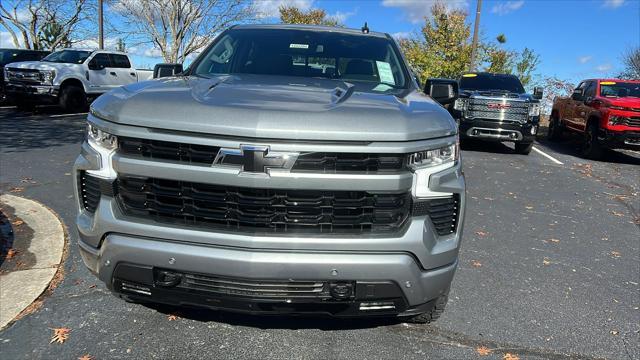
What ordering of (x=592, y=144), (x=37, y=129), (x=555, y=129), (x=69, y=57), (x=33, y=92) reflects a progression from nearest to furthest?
(x=37, y=129) → (x=592, y=144) → (x=33, y=92) → (x=555, y=129) → (x=69, y=57)

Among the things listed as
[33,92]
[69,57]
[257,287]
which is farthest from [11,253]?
[69,57]

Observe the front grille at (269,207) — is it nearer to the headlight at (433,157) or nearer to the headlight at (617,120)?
the headlight at (433,157)

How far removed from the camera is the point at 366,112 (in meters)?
2.33

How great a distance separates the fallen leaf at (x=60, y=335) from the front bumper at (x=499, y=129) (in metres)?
9.60

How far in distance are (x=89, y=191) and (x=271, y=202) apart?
97 centimetres

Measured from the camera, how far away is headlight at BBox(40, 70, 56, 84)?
13969 millimetres

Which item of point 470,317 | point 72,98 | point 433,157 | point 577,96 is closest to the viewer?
point 433,157

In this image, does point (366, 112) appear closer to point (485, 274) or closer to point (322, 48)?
point (322, 48)

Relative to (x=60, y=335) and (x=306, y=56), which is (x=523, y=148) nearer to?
(x=306, y=56)

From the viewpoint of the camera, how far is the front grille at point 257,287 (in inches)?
88.7

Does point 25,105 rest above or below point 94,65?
below

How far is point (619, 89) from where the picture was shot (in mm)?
11914

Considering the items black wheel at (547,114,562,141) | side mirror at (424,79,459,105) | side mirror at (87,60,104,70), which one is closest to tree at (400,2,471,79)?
black wheel at (547,114,562,141)

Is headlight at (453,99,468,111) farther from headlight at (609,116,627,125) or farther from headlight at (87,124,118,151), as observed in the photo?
headlight at (87,124,118,151)
